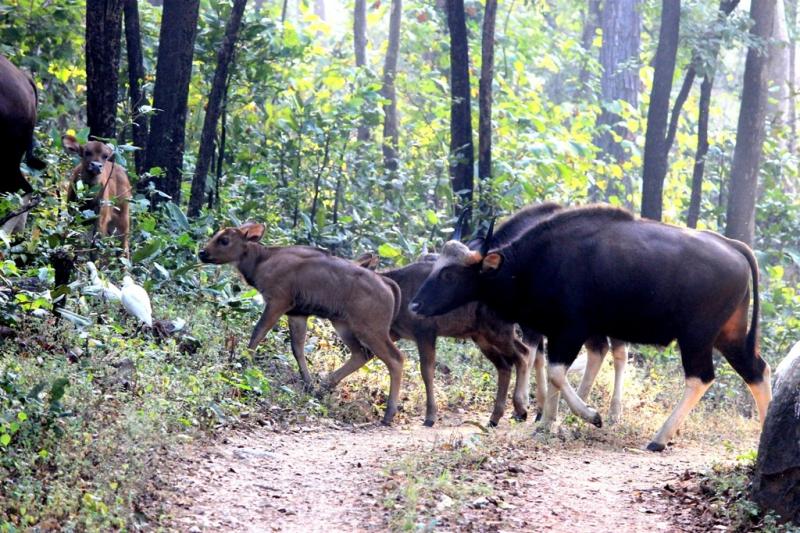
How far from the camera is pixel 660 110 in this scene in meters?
17.1

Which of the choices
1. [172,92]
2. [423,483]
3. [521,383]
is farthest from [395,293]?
[172,92]

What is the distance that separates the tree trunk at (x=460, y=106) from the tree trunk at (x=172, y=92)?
432cm

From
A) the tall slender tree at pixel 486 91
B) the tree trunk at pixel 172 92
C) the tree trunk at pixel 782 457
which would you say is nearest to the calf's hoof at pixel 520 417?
the tree trunk at pixel 782 457

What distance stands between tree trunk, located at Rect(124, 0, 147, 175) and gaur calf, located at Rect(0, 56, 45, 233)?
4308 mm

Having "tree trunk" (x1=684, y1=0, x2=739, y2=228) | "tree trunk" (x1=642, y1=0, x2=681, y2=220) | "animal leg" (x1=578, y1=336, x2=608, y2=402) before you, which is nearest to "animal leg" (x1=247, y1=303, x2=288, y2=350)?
"animal leg" (x1=578, y1=336, x2=608, y2=402)

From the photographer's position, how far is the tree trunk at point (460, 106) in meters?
17.1

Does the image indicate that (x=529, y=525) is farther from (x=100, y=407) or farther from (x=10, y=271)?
(x=10, y=271)

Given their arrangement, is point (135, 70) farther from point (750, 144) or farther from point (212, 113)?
point (750, 144)

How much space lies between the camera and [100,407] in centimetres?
823

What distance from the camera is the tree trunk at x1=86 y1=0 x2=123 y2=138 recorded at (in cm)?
1177

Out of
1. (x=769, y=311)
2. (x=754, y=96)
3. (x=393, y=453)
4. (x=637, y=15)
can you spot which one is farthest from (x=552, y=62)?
(x=393, y=453)

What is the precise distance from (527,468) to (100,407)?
3.34 metres

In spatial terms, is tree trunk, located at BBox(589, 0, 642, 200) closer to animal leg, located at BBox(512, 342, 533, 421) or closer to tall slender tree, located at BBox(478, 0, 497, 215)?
tall slender tree, located at BBox(478, 0, 497, 215)

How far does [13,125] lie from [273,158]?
7014 mm
